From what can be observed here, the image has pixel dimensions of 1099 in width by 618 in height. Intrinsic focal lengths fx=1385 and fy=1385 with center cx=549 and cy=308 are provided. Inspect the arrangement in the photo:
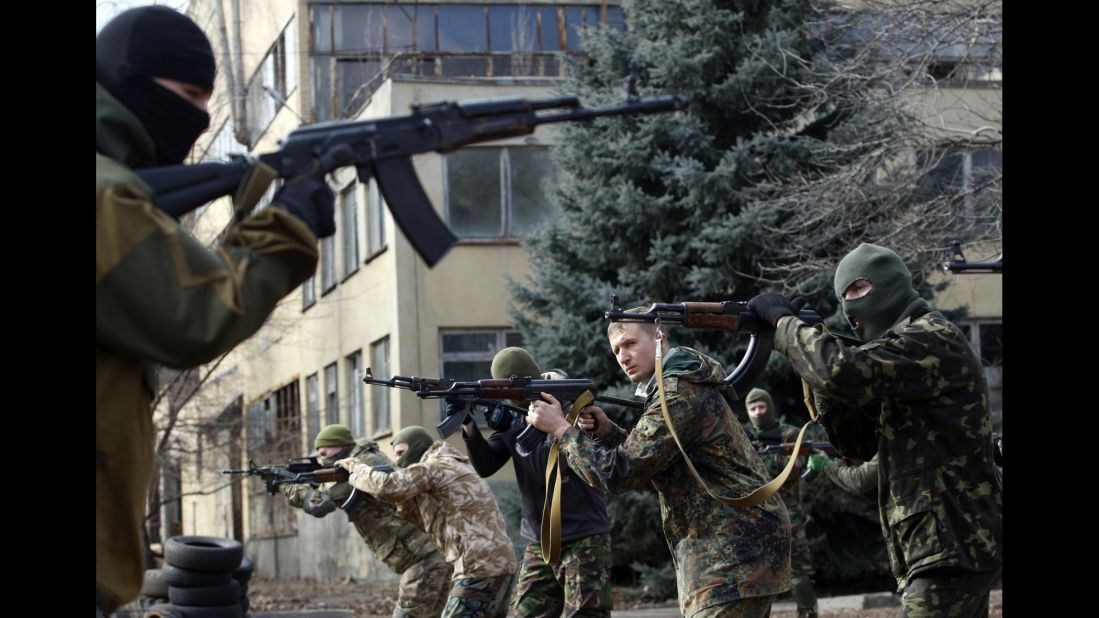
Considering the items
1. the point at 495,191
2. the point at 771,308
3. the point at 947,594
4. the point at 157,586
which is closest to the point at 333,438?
the point at 157,586

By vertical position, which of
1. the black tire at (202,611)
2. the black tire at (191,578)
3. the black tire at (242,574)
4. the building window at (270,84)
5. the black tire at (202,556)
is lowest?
the black tire at (202,611)

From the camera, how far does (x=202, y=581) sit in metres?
13.0

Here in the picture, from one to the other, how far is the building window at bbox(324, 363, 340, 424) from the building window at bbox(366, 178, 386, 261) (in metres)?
3.63

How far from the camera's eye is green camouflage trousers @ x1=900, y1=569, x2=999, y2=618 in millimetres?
6039

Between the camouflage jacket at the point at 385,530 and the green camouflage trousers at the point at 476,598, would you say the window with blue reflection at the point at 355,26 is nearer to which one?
the camouflage jacket at the point at 385,530

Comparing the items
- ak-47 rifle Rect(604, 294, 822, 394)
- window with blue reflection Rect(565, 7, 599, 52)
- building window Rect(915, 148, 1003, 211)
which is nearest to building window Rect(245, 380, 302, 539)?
window with blue reflection Rect(565, 7, 599, 52)

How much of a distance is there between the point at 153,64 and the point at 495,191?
22461 mm

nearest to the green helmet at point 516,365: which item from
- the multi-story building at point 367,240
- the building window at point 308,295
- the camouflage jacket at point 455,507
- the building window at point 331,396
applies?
the camouflage jacket at point 455,507

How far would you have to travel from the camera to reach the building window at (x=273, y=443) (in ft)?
92.5

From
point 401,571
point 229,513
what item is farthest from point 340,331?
point 401,571

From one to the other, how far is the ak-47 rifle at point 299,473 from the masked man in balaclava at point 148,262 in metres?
8.48

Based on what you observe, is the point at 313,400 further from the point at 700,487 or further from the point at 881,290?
the point at 881,290

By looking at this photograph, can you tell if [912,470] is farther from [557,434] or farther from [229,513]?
[229,513]

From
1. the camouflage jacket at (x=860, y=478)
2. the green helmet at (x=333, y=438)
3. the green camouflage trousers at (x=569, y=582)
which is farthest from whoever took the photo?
the green helmet at (x=333, y=438)
